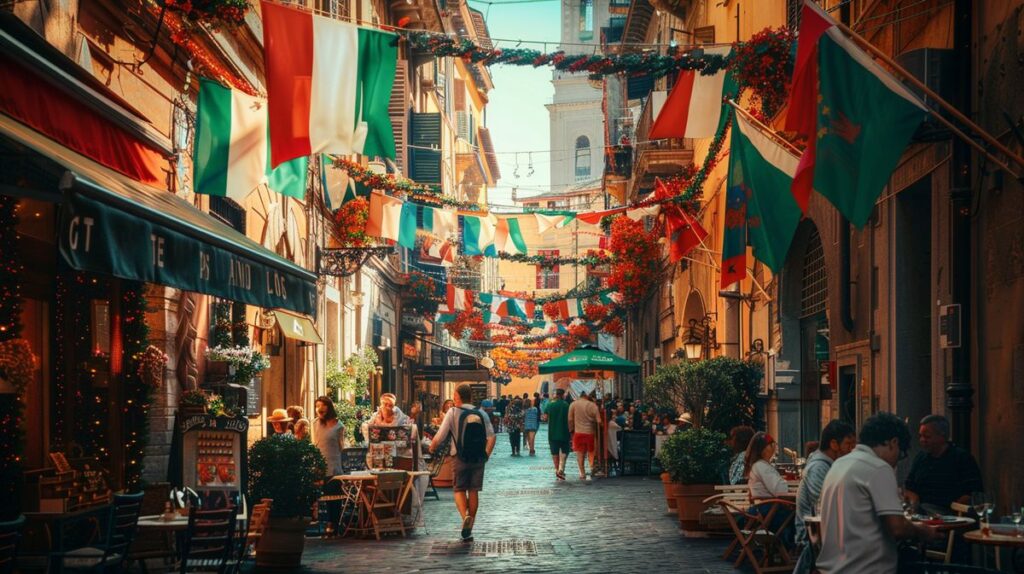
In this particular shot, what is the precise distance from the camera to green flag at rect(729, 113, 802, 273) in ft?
40.7

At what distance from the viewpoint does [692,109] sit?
15.5m

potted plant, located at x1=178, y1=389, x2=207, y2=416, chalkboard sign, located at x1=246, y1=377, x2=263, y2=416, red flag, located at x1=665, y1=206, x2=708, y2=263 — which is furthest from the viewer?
red flag, located at x1=665, y1=206, x2=708, y2=263

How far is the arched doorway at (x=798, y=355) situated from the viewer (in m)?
19.4

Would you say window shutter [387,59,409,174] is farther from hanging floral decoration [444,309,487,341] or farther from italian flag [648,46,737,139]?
italian flag [648,46,737,139]

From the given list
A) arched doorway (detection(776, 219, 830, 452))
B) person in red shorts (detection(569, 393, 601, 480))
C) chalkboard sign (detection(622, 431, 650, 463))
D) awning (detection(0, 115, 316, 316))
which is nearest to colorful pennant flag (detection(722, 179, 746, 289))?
arched doorway (detection(776, 219, 830, 452))

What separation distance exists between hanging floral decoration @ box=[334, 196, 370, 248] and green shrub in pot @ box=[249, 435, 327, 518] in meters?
12.4

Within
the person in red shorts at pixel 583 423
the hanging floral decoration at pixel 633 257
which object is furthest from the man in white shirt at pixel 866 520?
the hanging floral decoration at pixel 633 257

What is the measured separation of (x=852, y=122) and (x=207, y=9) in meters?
6.40

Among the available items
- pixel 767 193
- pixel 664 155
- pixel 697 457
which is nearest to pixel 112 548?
pixel 767 193

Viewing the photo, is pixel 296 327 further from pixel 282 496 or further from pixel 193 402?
pixel 282 496

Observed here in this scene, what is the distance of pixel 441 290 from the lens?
43.4 m

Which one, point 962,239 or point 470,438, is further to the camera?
point 470,438

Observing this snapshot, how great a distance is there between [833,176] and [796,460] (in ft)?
19.9

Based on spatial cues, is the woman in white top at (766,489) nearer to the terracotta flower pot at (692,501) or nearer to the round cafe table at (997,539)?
the terracotta flower pot at (692,501)
